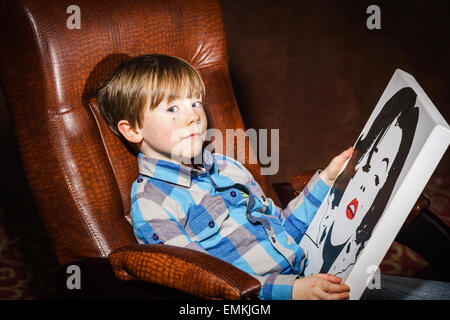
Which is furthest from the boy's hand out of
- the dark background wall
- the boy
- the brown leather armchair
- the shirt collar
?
the dark background wall

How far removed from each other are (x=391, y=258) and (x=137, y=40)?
139 centimetres

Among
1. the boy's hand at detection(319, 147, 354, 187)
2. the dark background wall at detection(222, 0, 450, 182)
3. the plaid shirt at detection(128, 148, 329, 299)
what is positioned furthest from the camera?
the dark background wall at detection(222, 0, 450, 182)

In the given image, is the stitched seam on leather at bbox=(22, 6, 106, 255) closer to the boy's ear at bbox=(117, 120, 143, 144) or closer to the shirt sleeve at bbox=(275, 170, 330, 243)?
the boy's ear at bbox=(117, 120, 143, 144)

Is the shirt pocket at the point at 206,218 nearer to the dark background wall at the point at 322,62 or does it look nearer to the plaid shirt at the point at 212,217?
the plaid shirt at the point at 212,217

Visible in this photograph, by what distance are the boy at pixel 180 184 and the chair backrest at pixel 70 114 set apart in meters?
0.05

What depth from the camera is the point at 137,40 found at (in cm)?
125

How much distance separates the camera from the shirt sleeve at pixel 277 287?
0.96 metres

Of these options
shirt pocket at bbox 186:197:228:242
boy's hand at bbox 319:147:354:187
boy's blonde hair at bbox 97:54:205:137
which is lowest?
shirt pocket at bbox 186:197:228:242

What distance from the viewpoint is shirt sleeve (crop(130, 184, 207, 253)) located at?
103 cm

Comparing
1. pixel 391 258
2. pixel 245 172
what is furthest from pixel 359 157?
pixel 391 258

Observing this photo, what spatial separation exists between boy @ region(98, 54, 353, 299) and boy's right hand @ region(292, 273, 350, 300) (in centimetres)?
14

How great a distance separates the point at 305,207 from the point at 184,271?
19.0 inches

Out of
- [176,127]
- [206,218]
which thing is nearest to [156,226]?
[206,218]

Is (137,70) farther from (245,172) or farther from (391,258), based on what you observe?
(391,258)
